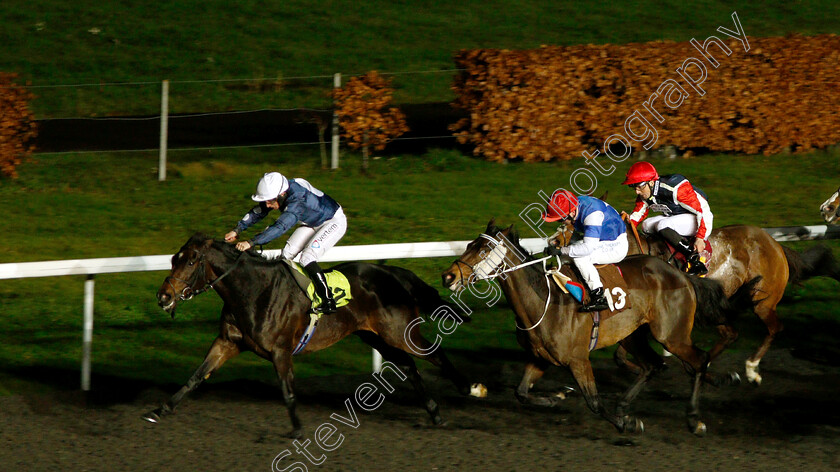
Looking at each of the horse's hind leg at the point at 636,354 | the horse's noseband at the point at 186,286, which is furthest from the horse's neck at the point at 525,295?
the horse's noseband at the point at 186,286

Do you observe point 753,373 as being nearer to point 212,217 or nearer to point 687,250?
point 687,250

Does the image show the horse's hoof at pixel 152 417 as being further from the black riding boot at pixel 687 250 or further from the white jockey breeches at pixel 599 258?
the black riding boot at pixel 687 250

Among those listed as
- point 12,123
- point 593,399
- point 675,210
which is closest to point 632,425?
point 593,399

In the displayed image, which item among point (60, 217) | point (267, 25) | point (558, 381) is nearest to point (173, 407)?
point (558, 381)

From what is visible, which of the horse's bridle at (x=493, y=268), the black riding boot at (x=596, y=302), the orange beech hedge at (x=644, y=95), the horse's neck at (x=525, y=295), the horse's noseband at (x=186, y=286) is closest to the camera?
the horse's bridle at (x=493, y=268)

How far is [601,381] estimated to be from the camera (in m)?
6.77

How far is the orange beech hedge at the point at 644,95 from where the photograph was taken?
12.2 m

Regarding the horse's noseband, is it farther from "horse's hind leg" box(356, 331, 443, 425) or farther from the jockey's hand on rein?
the jockey's hand on rein

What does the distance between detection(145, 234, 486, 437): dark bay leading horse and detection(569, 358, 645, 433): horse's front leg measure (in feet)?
2.61

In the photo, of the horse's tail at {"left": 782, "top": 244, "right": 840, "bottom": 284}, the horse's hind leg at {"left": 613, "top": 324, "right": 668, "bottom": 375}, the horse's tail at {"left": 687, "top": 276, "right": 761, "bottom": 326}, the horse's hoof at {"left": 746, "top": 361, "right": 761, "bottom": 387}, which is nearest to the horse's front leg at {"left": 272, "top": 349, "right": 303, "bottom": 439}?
the horse's hind leg at {"left": 613, "top": 324, "right": 668, "bottom": 375}

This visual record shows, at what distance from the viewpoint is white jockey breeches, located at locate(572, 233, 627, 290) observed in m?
5.84

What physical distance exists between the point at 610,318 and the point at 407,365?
1300 mm

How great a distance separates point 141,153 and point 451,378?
27.5 ft

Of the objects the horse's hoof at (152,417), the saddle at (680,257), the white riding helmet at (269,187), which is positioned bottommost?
the horse's hoof at (152,417)
